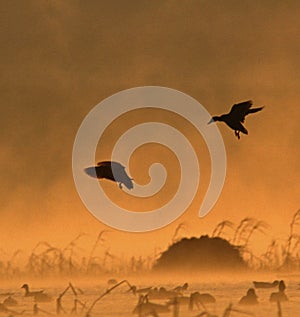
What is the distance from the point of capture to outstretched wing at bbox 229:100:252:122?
31.0 ft

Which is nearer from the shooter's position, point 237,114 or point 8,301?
point 8,301

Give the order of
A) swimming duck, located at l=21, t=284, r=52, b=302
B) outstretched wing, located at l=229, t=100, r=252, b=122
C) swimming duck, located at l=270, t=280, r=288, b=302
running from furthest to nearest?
outstretched wing, located at l=229, t=100, r=252, b=122
swimming duck, located at l=21, t=284, r=52, b=302
swimming duck, located at l=270, t=280, r=288, b=302

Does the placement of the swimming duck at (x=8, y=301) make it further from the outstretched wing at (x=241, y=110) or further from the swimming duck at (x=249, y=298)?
the outstretched wing at (x=241, y=110)

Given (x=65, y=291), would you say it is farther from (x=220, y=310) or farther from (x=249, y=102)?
(x=249, y=102)

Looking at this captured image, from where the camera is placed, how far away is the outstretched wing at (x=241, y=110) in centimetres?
944

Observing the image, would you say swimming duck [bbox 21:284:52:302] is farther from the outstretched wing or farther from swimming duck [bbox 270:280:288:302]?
the outstretched wing

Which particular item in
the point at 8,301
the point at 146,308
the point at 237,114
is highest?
Answer: the point at 237,114

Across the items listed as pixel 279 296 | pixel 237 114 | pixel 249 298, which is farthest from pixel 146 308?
pixel 237 114

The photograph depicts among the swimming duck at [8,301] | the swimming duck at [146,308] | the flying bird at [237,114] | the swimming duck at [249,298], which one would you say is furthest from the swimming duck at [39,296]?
the flying bird at [237,114]

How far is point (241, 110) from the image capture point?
31.2ft

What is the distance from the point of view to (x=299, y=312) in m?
8.29

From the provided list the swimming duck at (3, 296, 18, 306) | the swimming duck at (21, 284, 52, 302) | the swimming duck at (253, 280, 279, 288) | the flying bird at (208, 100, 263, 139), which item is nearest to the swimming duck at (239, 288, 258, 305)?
the swimming duck at (253, 280, 279, 288)

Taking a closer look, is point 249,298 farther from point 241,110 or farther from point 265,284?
point 241,110

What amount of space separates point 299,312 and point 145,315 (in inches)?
58.2
